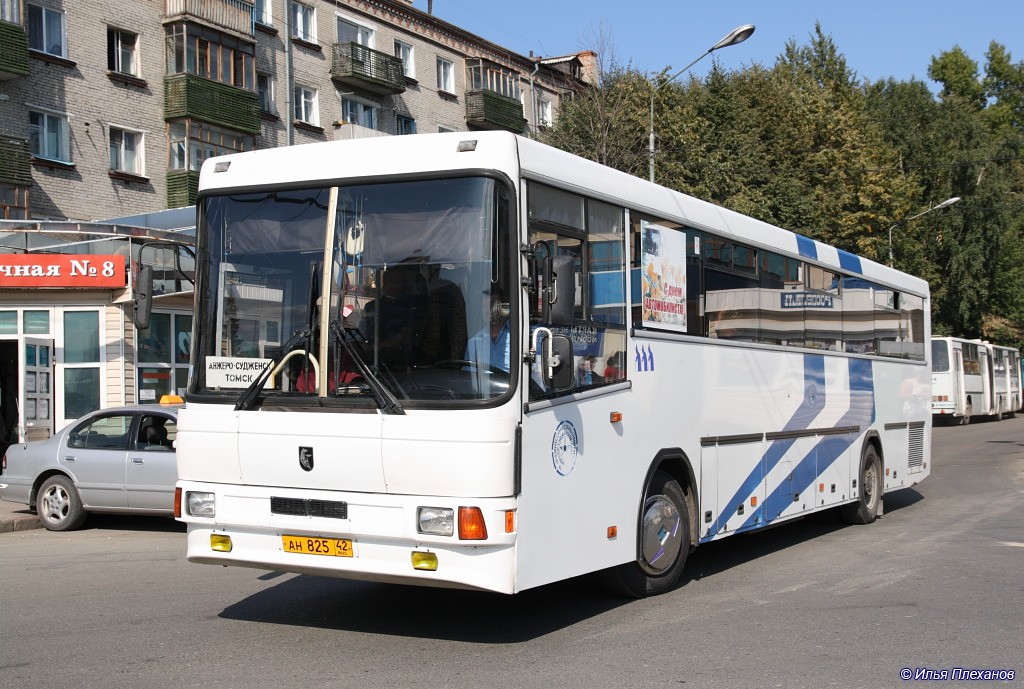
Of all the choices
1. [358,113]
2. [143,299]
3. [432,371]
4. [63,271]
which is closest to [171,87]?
[358,113]

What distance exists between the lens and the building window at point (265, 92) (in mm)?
35188

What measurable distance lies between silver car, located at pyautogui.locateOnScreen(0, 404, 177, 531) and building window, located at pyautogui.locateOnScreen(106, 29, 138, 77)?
64.4 ft

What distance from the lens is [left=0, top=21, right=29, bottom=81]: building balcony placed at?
2669cm

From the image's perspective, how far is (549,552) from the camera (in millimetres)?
6914

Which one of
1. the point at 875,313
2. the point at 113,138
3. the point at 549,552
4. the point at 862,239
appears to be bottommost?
the point at 549,552

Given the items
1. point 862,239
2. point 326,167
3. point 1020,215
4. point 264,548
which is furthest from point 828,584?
point 1020,215

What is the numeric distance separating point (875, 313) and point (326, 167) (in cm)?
882

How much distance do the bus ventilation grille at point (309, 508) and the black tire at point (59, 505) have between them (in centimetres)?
755

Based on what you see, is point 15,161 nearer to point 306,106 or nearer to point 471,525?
point 306,106

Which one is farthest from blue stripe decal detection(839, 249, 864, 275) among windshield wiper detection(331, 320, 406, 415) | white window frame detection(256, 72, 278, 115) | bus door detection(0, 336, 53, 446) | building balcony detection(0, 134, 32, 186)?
white window frame detection(256, 72, 278, 115)

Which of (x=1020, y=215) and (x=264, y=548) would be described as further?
(x=1020, y=215)

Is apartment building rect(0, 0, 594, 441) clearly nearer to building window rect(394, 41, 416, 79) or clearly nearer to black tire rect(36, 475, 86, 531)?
building window rect(394, 41, 416, 79)

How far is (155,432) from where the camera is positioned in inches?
522

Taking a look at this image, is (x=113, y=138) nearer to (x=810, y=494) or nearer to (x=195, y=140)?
(x=195, y=140)
